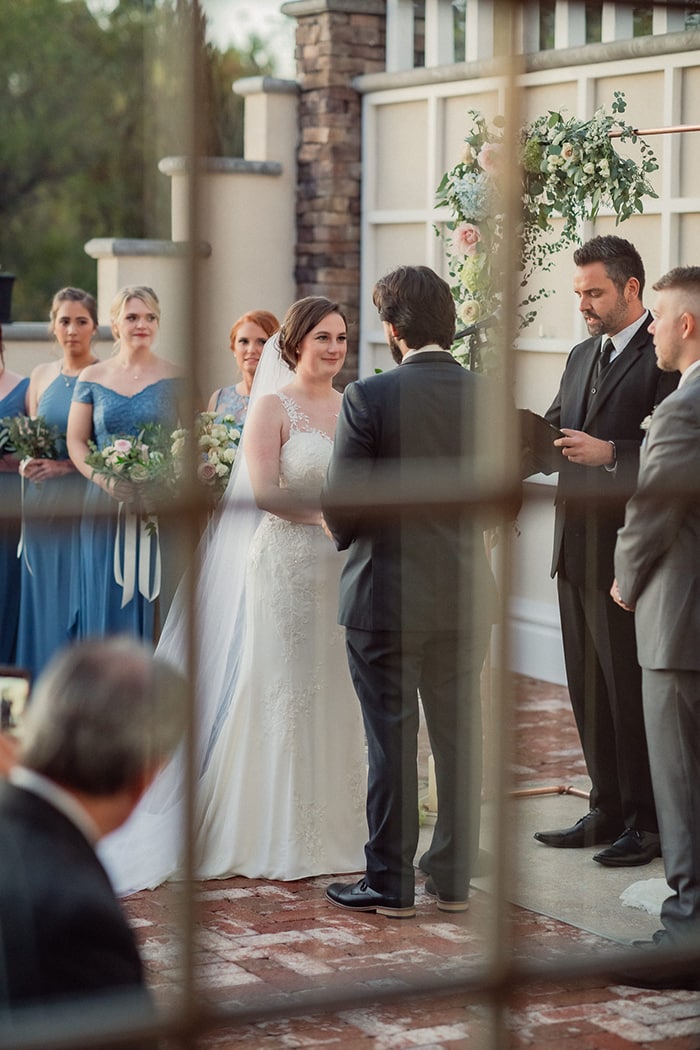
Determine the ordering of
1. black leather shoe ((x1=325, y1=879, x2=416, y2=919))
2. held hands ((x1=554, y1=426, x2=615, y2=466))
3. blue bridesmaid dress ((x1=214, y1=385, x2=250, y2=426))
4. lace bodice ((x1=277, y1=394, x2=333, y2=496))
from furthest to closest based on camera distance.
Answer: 1. blue bridesmaid dress ((x1=214, y1=385, x2=250, y2=426))
2. lace bodice ((x1=277, y1=394, x2=333, y2=496))
3. black leather shoe ((x1=325, y1=879, x2=416, y2=919))
4. held hands ((x1=554, y1=426, x2=615, y2=466))

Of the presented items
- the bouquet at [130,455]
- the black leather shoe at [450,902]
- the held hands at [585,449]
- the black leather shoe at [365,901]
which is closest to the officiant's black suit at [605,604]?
the held hands at [585,449]

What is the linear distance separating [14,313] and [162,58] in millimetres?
5001

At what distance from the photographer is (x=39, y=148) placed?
4750 millimetres

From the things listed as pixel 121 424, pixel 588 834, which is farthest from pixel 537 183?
pixel 588 834

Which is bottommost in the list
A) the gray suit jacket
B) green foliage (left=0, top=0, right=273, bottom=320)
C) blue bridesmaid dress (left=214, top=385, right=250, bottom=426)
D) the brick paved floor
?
the brick paved floor

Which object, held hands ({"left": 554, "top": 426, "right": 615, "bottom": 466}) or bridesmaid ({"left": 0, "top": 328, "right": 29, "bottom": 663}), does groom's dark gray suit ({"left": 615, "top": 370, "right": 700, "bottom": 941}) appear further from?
bridesmaid ({"left": 0, "top": 328, "right": 29, "bottom": 663})

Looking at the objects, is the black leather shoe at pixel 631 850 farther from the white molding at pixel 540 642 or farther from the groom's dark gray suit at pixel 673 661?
the white molding at pixel 540 642

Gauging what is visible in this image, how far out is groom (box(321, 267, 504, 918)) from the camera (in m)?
3.04

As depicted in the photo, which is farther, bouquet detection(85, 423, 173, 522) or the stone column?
the stone column

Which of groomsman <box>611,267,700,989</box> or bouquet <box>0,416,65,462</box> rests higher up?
bouquet <box>0,416,65,462</box>

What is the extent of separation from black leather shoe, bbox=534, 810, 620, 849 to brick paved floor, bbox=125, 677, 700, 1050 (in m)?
0.36

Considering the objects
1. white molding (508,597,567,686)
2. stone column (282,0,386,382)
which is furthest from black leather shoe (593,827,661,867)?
stone column (282,0,386,382)

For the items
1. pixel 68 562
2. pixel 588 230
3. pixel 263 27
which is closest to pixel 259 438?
Result: pixel 68 562

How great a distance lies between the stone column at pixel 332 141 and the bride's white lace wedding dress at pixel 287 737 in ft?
10.2
